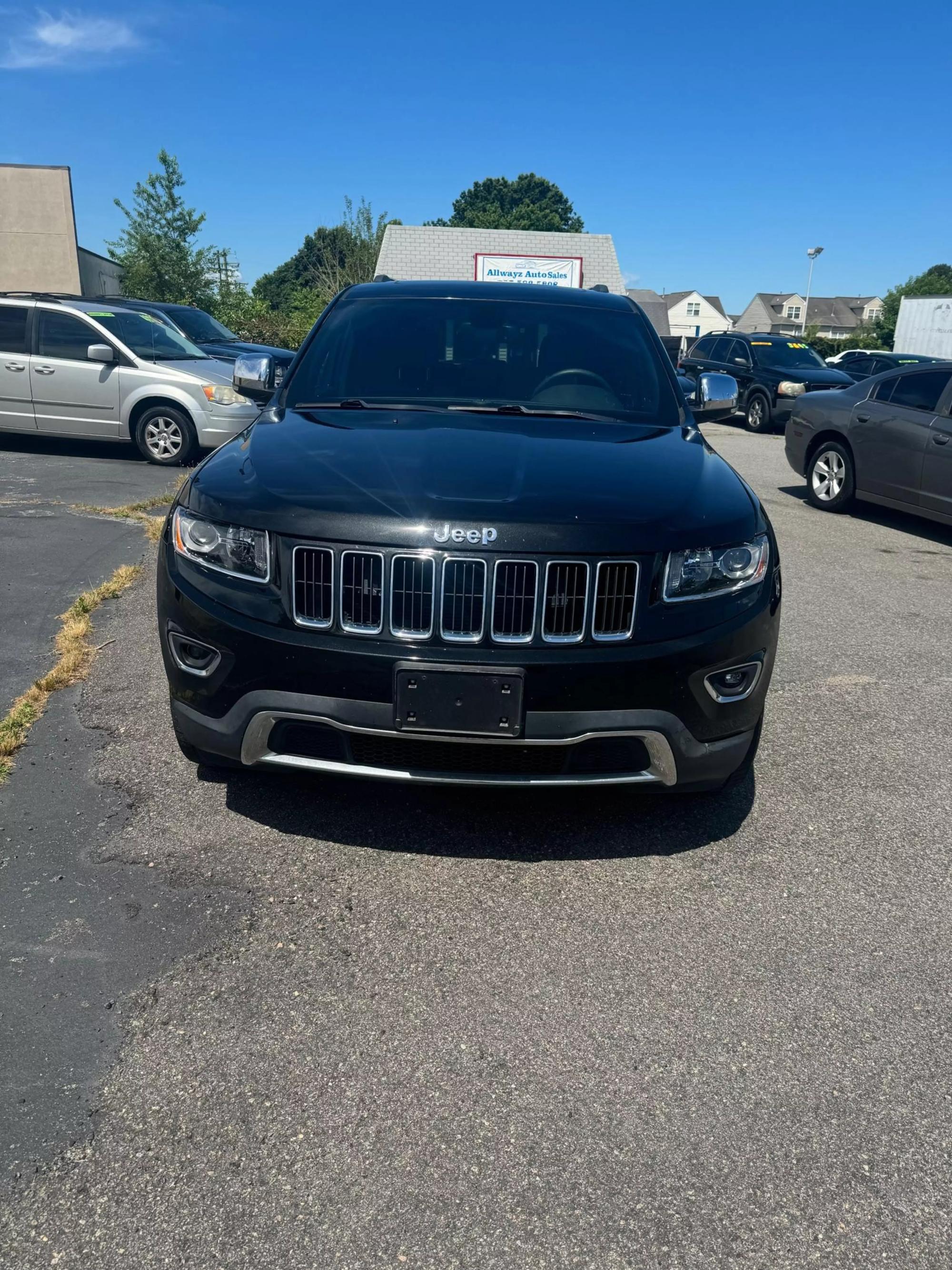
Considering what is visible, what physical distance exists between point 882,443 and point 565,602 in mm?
7761

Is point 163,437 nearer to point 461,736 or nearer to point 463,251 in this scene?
point 461,736

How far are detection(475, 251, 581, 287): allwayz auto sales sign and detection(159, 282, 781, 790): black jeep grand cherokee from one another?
3258 cm

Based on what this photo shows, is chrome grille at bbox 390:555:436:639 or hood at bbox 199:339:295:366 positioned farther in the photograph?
hood at bbox 199:339:295:366

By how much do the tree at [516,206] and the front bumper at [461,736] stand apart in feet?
332

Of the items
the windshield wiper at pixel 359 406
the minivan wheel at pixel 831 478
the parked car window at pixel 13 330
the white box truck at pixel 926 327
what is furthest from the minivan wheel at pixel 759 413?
the white box truck at pixel 926 327

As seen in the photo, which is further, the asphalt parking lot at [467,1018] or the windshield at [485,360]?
the windshield at [485,360]

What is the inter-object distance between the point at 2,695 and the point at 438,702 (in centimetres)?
242

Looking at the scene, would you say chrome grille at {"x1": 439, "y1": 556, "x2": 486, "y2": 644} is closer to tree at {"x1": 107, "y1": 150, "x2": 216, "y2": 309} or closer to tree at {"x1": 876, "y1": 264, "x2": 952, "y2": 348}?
tree at {"x1": 107, "y1": 150, "x2": 216, "y2": 309}

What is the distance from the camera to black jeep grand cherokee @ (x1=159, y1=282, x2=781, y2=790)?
291 centimetres

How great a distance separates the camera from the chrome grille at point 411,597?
114 inches

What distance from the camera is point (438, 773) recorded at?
306 centimetres

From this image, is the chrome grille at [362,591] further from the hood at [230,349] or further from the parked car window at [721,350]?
the parked car window at [721,350]

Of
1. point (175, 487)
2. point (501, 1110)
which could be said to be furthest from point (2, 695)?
point (175, 487)

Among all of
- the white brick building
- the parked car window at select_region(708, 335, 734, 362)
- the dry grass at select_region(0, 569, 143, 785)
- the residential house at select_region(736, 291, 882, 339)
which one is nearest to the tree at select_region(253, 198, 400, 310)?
the white brick building
